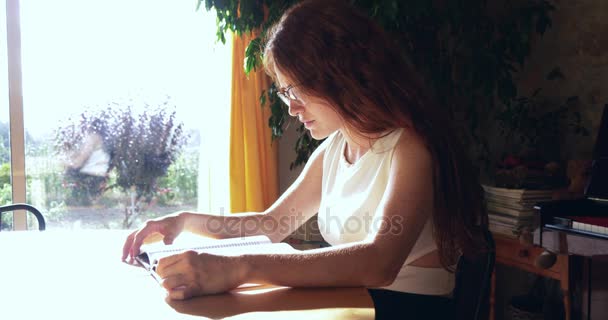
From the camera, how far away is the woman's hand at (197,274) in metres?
0.77

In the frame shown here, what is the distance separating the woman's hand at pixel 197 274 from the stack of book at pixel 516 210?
57.0 inches

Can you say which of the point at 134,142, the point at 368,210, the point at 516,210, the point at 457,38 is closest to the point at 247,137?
the point at 134,142

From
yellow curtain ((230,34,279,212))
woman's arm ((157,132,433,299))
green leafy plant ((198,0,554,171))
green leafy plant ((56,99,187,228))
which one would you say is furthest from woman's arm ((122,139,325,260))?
green leafy plant ((56,99,187,228))

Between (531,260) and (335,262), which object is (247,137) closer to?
(531,260)

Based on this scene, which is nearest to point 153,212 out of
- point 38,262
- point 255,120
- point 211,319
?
point 255,120

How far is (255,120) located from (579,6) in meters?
1.53

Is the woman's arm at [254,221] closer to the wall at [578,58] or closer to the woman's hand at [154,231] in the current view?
the woman's hand at [154,231]

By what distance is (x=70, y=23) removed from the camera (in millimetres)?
2650

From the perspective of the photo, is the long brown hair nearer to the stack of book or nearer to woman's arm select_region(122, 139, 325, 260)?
woman's arm select_region(122, 139, 325, 260)

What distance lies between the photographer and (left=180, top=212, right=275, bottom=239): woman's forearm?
48.8 inches

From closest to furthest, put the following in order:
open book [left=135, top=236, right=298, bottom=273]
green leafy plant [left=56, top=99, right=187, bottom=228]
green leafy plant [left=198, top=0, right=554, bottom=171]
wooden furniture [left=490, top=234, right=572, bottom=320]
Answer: open book [left=135, top=236, right=298, bottom=273]
wooden furniture [left=490, top=234, right=572, bottom=320]
green leafy plant [left=198, top=0, right=554, bottom=171]
green leafy plant [left=56, top=99, right=187, bottom=228]

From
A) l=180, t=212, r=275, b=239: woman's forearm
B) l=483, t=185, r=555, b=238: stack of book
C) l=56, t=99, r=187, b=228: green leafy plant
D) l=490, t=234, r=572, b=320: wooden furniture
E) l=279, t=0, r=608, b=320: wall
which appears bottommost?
A: l=490, t=234, r=572, b=320: wooden furniture

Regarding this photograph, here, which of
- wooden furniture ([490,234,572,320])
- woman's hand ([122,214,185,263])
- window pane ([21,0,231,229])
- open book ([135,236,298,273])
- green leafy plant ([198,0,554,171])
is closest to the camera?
open book ([135,236,298,273])

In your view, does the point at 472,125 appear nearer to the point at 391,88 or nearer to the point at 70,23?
the point at 391,88
